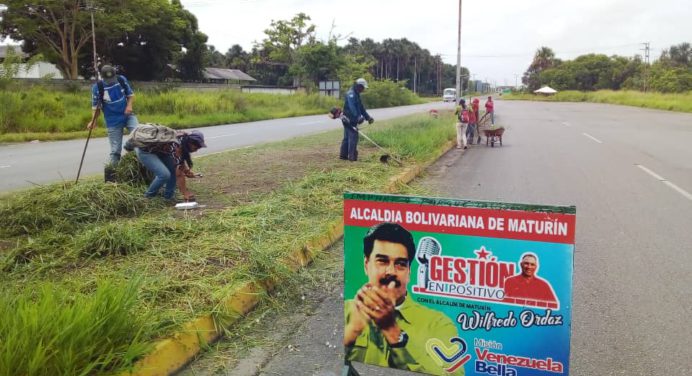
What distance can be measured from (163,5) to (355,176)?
134 feet

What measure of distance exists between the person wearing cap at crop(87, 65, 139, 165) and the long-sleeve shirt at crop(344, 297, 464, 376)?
608 centimetres

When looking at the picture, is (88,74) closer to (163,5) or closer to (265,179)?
(163,5)

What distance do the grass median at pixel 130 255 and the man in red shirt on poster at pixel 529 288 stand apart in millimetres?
1922

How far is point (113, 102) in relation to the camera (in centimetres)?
811

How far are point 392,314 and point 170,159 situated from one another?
4.61m

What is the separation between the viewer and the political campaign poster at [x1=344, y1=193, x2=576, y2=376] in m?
2.55

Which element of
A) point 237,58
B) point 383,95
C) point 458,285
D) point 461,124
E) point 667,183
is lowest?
point 667,183

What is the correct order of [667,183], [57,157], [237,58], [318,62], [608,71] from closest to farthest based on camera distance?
[667,183], [57,157], [318,62], [608,71], [237,58]

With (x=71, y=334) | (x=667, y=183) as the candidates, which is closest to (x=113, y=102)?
(x=71, y=334)

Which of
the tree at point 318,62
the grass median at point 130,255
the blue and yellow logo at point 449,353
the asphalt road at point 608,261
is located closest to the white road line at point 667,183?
the asphalt road at point 608,261

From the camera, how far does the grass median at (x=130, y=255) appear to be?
292 centimetres

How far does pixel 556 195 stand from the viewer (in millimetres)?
8664

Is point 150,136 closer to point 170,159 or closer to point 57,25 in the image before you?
point 170,159

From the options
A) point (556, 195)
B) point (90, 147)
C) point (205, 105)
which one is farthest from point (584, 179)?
point (205, 105)
